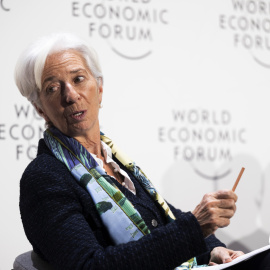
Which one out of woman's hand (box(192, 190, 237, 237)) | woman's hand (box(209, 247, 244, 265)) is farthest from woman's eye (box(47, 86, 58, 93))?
woman's hand (box(209, 247, 244, 265))

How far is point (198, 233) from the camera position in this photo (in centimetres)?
115

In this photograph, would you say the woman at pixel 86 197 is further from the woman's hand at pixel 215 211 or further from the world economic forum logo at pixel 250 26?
the world economic forum logo at pixel 250 26

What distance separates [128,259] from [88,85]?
584 millimetres

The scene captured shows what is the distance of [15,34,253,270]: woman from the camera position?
113cm

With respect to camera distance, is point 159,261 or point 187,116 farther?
point 187,116

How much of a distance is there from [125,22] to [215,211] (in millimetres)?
1665

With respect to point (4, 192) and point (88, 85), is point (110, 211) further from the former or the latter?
point (4, 192)

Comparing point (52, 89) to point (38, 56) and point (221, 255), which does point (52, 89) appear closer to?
point (38, 56)

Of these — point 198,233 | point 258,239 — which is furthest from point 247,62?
point 198,233

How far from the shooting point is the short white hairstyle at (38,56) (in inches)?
55.5

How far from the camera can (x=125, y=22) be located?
2635 millimetres

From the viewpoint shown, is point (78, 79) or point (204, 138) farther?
point (204, 138)

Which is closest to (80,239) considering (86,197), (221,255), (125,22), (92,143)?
(86,197)

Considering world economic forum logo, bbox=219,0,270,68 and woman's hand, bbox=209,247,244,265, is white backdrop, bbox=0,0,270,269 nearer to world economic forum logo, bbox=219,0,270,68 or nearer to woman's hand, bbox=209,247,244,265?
world economic forum logo, bbox=219,0,270,68
